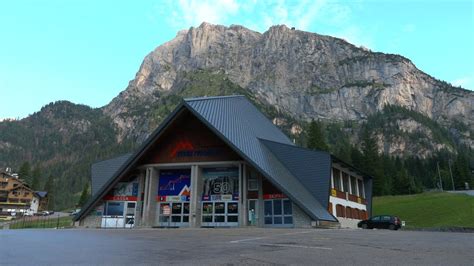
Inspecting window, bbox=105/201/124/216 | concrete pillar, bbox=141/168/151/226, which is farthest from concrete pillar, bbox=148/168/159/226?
window, bbox=105/201/124/216

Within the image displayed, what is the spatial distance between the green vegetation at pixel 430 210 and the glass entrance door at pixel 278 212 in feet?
48.6

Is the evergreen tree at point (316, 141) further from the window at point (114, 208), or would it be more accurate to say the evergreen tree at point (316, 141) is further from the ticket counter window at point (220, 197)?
the window at point (114, 208)

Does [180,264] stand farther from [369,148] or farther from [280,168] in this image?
[369,148]

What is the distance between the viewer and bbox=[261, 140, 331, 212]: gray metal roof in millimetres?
33688

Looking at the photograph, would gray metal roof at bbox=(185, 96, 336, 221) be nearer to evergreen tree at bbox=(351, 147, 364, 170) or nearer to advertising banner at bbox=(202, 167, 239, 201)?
advertising banner at bbox=(202, 167, 239, 201)

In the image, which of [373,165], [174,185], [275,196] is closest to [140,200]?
[174,185]

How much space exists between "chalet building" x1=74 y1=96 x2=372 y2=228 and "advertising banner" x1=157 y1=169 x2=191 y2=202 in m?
0.10

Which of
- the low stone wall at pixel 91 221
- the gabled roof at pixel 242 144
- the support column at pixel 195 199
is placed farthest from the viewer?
the low stone wall at pixel 91 221

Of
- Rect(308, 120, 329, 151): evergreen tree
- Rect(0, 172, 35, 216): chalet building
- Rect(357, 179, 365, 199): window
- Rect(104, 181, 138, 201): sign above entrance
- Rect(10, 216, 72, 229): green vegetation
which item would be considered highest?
Rect(308, 120, 329, 151): evergreen tree

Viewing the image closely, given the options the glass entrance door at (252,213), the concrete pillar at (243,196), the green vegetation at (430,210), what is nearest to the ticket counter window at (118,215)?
the concrete pillar at (243,196)

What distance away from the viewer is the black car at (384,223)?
107 ft

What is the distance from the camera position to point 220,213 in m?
35.2

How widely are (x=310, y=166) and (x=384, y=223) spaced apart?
794 cm

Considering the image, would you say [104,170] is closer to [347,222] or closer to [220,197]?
[220,197]
